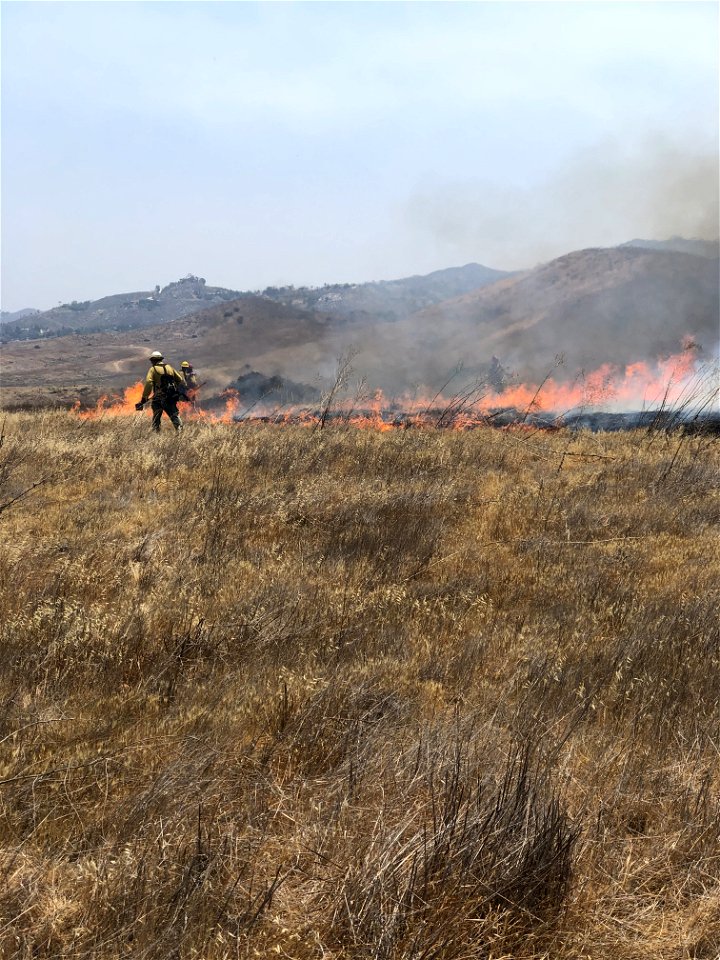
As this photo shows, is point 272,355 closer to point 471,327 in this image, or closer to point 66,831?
point 471,327

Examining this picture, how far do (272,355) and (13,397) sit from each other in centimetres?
3368

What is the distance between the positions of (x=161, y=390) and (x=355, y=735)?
10492 mm

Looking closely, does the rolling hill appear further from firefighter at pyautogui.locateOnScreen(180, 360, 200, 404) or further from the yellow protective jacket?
the yellow protective jacket

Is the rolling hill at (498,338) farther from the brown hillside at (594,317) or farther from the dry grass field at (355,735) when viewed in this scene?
the dry grass field at (355,735)

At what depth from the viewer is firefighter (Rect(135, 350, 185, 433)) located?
40.2ft

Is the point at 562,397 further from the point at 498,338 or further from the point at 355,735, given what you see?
the point at 355,735

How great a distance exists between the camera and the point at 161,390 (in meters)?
12.4

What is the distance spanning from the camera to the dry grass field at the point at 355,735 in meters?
2.01

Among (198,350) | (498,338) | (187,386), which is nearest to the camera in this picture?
(187,386)

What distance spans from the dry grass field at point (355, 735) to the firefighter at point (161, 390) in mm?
5749

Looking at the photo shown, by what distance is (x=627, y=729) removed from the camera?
3.14 m

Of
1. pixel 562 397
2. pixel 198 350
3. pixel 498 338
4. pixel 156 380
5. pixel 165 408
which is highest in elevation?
pixel 198 350

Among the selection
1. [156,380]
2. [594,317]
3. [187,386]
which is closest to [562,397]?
[187,386]

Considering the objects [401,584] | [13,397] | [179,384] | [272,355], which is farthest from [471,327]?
[401,584]
